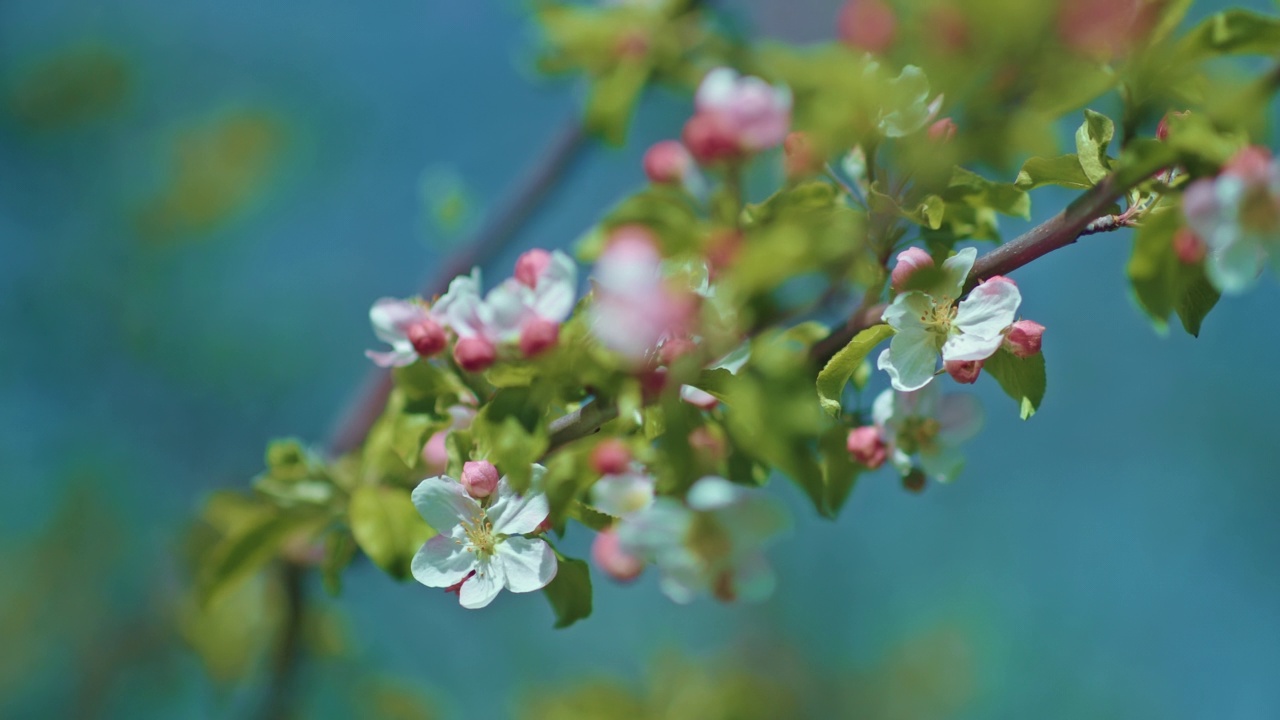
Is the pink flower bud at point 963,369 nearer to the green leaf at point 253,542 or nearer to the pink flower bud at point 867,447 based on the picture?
the pink flower bud at point 867,447

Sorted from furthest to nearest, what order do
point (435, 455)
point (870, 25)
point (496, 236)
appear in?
1. point (496, 236)
2. point (870, 25)
3. point (435, 455)

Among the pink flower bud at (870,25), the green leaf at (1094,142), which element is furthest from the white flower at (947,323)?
the pink flower bud at (870,25)

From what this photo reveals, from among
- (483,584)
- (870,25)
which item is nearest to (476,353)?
(483,584)

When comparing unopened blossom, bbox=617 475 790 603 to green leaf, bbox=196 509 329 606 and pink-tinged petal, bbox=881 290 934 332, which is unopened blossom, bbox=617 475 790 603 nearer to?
pink-tinged petal, bbox=881 290 934 332

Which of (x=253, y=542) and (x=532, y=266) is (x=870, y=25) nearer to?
(x=532, y=266)

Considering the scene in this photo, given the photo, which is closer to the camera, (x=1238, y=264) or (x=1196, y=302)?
(x=1238, y=264)
